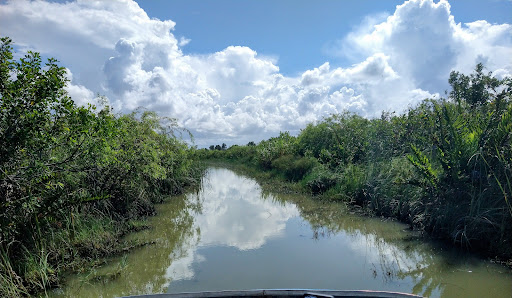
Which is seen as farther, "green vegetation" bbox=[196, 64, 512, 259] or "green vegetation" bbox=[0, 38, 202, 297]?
"green vegetation" bbox=[196, 64, 512, 259]

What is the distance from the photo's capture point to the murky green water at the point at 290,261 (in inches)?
207

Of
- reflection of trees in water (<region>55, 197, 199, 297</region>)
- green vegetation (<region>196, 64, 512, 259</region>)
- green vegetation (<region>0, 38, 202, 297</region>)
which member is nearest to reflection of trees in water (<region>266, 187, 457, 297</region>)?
green vegetation (<region>196, 64, 512, 259</region>)

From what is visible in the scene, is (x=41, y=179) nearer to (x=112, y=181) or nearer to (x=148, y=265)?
(x=148, y=265)

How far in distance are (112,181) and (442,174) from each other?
7517 millimetres

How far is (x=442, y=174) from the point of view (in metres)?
7.33

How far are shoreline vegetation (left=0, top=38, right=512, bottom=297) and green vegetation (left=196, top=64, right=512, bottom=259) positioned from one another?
0.09ft

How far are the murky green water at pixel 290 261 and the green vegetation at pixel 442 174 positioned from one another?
60 cm

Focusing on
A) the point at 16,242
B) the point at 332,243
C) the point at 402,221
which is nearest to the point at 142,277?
the point at 16,242

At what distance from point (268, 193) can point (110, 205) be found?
7914 mm

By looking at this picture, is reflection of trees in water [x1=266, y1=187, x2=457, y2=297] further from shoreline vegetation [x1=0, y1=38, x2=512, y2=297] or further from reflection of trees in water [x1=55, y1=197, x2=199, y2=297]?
reflection of trees in water [x1=55, y1=197, x2=199, y2=297]

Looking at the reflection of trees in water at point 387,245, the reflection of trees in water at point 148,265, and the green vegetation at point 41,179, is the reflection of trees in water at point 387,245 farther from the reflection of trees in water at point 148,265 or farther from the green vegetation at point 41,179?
the green vegetation at point 41,179

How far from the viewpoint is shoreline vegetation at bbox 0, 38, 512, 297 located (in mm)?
4664

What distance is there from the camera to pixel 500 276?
5.30 m

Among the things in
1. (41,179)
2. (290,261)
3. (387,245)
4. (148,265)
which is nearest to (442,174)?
(387,245)
